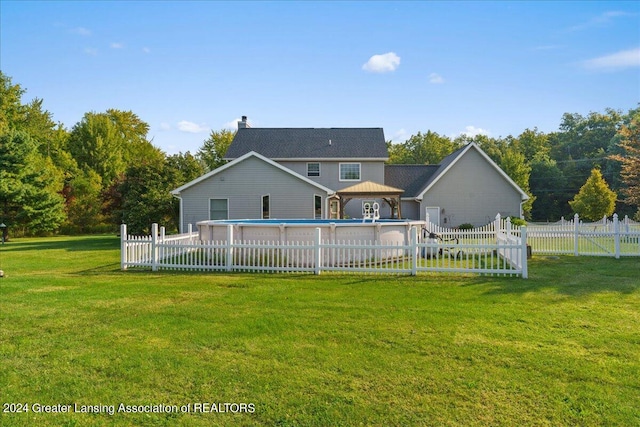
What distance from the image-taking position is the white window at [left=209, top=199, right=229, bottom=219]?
21.5m

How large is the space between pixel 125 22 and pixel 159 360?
1346 cm

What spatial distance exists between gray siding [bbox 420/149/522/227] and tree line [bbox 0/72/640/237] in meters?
6.94

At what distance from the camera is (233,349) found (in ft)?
16.1

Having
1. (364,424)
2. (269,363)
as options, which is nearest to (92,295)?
(269,363)

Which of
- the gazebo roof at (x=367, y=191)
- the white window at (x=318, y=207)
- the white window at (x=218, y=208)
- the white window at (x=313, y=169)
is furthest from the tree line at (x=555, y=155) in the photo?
the white window at (x=218, y=208)

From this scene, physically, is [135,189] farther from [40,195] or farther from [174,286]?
[174,286]

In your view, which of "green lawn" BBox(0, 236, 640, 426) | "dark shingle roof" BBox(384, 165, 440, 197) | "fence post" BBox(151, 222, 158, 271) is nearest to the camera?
"green lawn" BBox(0, 236, 640, 426)

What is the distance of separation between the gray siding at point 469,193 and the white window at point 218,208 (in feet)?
43.9

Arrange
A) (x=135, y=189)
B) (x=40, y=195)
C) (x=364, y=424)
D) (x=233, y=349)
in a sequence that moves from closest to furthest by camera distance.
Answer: (x=364, y=424) < (x=233, y=349) < (x=135, y=189) < (x=40, y=195)

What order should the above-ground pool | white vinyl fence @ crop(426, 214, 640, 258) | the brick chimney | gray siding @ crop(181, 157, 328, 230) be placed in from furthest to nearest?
the brick chimney
gray siding @ crop(181, 157, 328, 230)
white vinyl fence @ crop(426, 214, 640, 258)
the above-ground pool

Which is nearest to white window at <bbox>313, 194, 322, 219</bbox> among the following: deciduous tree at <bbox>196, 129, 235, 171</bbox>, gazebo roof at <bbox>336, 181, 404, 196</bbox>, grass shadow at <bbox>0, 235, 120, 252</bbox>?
gazebo roof at <bbox>336, 181, 404, 196</bbox>

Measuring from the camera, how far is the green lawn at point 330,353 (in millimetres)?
3527

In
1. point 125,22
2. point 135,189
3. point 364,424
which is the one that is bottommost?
point 364,424

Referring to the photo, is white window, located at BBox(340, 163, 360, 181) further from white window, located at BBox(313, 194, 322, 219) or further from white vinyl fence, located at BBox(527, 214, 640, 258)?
white vinyl fence, located at BBox(527, 214, 640, 258)
